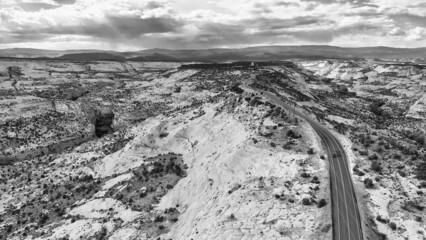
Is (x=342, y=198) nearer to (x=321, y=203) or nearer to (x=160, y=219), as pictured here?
(x=321, y=203)

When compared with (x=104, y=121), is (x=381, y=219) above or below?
above

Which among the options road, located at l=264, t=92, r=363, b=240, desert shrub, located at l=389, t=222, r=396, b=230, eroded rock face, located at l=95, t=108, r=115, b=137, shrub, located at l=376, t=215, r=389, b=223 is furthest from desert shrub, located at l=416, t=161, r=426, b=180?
eroded rock face, located at l=95, t=108, r=115, b=137

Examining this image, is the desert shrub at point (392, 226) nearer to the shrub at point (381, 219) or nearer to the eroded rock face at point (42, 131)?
the shrub at point (381, 219)

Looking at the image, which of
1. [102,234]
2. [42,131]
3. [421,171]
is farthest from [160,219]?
[42,131]

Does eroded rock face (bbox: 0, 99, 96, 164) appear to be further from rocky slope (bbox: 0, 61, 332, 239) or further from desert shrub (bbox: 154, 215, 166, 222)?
desert shrub (bbox: 154, 215, 166, 222)

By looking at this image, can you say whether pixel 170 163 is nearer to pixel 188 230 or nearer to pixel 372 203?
pixel 188 230
